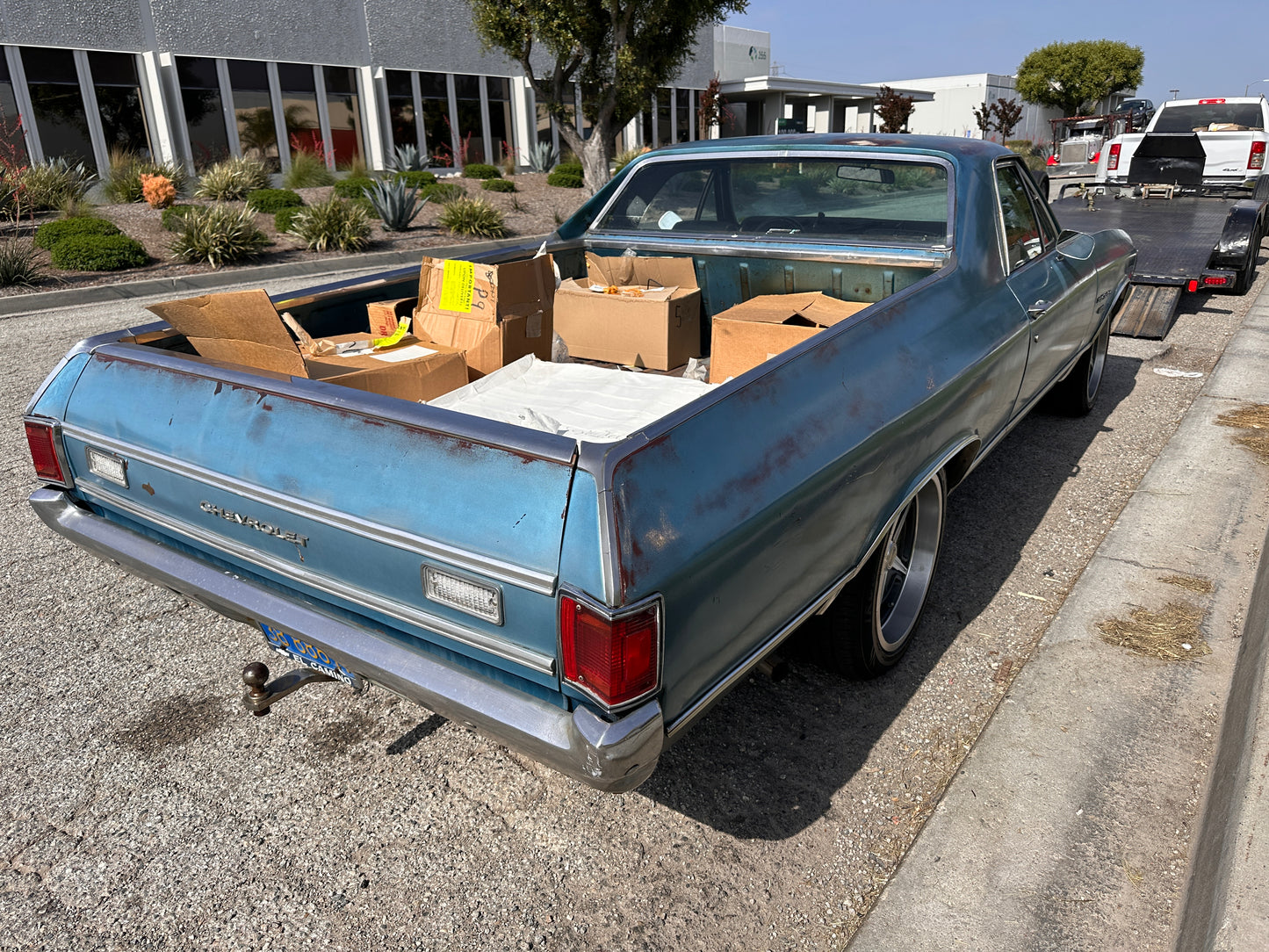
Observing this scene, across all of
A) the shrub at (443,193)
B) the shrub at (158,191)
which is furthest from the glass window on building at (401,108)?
the shrub at (158,191)

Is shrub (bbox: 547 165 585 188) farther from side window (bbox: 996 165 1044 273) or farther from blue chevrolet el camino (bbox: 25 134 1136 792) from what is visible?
blue chevrolet el camino (bbox: 25 134 1136 792)

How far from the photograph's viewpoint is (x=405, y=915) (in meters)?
2.22

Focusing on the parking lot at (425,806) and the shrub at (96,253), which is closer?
the parking lot at (425,806)

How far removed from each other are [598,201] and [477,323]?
61.5 inches

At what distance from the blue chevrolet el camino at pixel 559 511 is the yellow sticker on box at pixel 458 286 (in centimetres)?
57

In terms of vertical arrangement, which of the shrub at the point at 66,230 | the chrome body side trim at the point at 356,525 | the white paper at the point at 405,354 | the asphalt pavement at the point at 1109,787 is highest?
the white paper at the point at 405,354

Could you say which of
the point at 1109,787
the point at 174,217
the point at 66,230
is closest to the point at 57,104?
the point at 174,217

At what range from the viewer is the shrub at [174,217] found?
13.6 m

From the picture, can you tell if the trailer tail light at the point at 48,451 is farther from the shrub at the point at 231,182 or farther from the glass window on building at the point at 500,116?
the glass window on building at the point at 500,116

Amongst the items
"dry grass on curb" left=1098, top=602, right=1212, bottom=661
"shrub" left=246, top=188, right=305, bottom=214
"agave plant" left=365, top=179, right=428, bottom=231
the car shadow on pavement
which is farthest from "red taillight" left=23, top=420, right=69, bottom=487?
"shrub" left=246, top=188, right=305, bottom=214

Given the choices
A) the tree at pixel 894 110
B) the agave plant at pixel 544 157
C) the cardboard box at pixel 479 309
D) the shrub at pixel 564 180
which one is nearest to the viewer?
the cardboard box at pixel 479 309

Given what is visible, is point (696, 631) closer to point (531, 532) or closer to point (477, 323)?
point (531, 532)

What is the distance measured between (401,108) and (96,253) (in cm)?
1359

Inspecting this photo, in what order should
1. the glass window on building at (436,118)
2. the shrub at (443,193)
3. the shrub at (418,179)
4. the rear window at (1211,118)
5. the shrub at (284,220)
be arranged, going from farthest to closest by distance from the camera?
1. the glass window on building at (436,118)
2. the shrub at (418,179)
3. the shrub at (443,193)
4. the shrub at (284,220)
5. the rear window at (1211,118)
